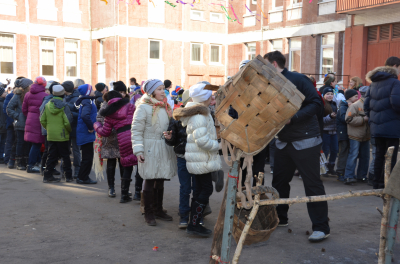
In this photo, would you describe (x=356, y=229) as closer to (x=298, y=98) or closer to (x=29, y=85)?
(x=298, y=98)

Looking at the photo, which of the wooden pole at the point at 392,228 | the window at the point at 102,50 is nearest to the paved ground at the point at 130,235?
the wooden pole at the point at 392,228

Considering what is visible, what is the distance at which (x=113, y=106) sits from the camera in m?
6.61

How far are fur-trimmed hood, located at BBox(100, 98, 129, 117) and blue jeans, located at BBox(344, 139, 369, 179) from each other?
4502mm

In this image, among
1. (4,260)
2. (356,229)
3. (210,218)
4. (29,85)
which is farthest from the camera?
(29,85)

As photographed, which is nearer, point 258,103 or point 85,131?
point 258,103

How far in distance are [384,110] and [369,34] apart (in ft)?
46.0

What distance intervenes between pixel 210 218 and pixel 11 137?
22.1 ft

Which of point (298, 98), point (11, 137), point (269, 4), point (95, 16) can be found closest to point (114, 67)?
point (95, 16)

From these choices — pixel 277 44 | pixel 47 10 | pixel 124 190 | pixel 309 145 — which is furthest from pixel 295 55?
pixel 309 145

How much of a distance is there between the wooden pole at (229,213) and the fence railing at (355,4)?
637 inches

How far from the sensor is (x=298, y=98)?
9.37ft

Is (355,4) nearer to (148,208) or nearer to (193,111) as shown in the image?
(193,111)

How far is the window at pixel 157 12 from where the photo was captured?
89.9 feet

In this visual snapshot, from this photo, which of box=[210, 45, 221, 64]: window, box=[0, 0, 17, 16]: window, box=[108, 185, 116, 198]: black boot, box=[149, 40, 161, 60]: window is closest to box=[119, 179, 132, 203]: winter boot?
box=[108, 185, 116, 198]: black boot
